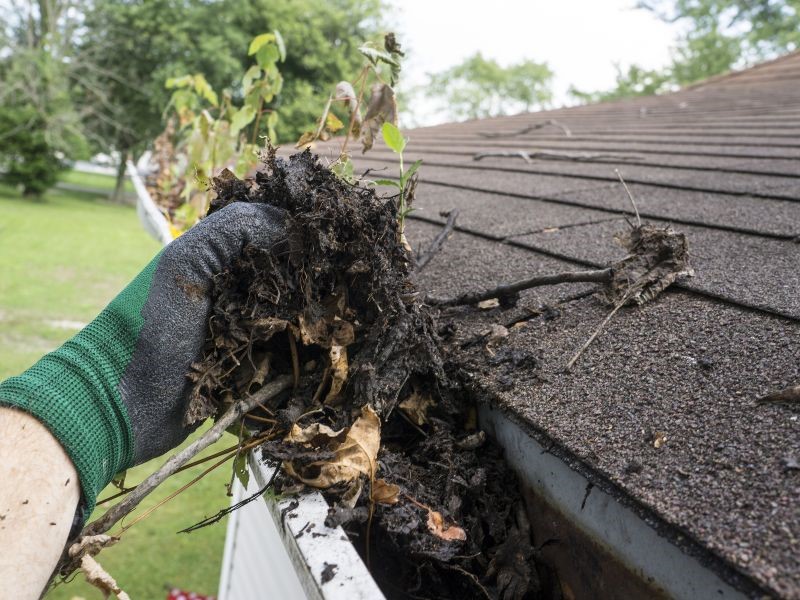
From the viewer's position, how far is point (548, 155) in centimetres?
364

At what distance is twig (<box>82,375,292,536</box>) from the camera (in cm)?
95

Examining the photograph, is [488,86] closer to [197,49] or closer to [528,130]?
[197,49]

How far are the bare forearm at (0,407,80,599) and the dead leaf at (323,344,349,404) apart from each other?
0.41m

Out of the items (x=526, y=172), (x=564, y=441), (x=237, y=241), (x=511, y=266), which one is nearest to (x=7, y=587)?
(x=237, y=241)

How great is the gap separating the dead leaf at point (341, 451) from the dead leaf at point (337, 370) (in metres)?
0.10

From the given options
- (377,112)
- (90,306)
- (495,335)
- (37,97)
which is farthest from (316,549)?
(37,97)

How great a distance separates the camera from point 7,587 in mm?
821

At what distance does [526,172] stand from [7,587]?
2902 mm

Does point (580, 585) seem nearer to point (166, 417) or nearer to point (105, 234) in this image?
point (166, 417)

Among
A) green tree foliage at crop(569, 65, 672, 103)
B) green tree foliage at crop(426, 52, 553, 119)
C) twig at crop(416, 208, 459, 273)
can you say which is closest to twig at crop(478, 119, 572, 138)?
twig at crop(416, 208, 459, 273)

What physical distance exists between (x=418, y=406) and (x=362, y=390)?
0.12 metres

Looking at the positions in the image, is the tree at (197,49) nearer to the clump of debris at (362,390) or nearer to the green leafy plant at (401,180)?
the green leafy plant at (401,180)

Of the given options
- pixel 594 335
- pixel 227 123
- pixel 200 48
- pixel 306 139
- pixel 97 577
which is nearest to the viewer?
pixel 97 577

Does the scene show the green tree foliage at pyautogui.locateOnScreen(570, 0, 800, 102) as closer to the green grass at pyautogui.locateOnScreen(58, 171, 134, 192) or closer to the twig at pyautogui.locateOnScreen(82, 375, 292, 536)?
the twig at pyautogui.locateOnScreen(82, 375, 292, 536)
